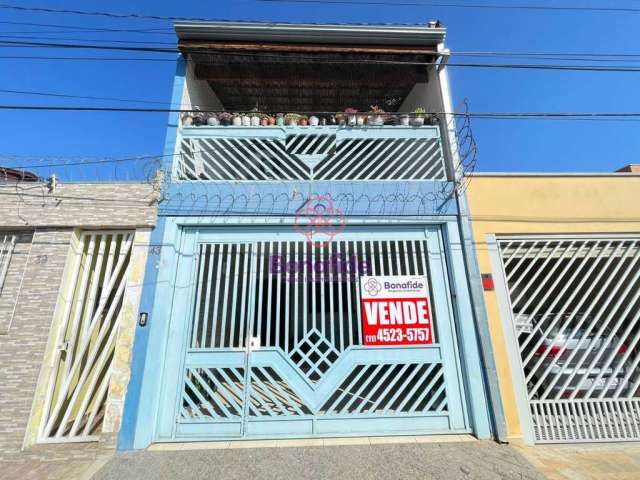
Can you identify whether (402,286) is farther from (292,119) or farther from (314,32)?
(314,32)

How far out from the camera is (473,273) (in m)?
4.27

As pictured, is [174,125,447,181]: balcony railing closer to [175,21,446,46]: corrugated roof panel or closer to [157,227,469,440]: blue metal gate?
[157,227,469,440]: blue metal gate

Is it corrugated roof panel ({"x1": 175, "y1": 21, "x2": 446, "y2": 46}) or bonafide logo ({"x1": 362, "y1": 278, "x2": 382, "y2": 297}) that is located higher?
corrugated roof panel ({"x1": 175, "y1": 21, "x2": 446, "y2": 46})

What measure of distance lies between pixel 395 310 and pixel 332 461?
2024mm

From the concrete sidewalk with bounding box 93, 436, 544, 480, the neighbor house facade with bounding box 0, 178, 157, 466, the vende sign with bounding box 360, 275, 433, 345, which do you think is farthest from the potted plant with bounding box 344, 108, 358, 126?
the concrete sidewalk with bounding box 93, 436, 544, 480

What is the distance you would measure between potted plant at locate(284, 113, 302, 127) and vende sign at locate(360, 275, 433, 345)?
9.89ft

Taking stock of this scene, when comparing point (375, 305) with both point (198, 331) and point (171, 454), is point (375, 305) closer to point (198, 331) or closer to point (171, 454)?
point (198, 331)

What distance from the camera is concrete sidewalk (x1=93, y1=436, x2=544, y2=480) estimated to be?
9.73ft

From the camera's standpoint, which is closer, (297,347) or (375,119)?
(297,347)

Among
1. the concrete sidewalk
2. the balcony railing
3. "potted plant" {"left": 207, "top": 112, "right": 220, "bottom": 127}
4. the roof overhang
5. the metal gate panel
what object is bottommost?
the concrete sidewalk

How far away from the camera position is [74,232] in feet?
14.0

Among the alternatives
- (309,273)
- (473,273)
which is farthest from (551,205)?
(309,273)

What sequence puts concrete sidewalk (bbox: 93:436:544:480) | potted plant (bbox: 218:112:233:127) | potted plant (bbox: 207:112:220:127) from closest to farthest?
1. concrete sidewalk (bbox: 93:436:544:480)
2. potted plant (bbox: 207:112:220:127)
3. potted plant (bbox: 218:112:233:127)

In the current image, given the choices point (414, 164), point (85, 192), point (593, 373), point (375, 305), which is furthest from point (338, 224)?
point (593, 373)
